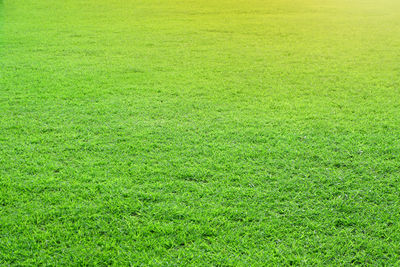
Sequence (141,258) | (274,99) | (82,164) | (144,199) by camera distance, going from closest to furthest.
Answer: (141,258) → (144,199) → (82,164) → (274,99)

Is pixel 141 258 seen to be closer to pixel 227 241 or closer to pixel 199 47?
pixel 227 241

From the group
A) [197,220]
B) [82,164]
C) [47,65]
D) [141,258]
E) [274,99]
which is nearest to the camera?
[141,258]

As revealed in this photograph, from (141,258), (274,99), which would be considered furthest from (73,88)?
(141,258)

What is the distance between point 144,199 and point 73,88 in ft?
7.59

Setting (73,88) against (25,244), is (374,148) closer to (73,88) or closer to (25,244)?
(25,244)

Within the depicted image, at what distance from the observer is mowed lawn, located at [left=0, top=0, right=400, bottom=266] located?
2.21 metres

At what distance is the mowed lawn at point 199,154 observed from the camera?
2.21 meters

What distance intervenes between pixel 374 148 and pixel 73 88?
3.05 metres

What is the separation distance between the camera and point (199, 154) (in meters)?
3.07

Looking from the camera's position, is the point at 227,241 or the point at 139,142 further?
the point at 139,142

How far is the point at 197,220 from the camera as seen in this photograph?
2373 mm

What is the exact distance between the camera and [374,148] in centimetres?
314

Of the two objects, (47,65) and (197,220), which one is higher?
(47,65)

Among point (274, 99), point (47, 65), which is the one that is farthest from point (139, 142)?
point (47, 65)
